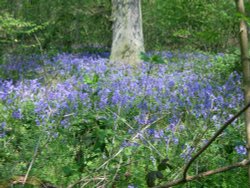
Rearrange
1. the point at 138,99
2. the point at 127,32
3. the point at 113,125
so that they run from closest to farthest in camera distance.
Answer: the point at 113,125
the point at 138,99
the point at 127,32

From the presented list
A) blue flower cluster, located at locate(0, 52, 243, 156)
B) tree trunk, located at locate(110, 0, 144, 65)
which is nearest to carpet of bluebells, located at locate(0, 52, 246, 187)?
blue flower cluster, located at locate(0, 52, 243, 156)

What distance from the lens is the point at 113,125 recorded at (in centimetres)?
274

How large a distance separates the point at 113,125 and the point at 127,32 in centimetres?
874

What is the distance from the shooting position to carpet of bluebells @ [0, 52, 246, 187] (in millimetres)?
2555

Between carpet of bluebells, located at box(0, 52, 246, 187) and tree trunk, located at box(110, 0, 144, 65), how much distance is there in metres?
1.29

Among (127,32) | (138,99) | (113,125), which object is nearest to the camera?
(113,125)

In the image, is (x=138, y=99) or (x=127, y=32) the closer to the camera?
(x=138, y=99)

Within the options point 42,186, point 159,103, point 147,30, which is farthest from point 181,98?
point 147,30

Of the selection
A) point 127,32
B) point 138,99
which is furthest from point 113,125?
point 127,32

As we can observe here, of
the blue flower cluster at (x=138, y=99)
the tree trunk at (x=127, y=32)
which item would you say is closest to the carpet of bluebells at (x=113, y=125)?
the blue flower cluster at (x=138, y=99)

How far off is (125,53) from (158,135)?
24.5ft

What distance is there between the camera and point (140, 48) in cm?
1139

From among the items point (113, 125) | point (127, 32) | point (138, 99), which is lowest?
point (113, 125)

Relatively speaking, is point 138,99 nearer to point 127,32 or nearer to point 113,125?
point 113,125
